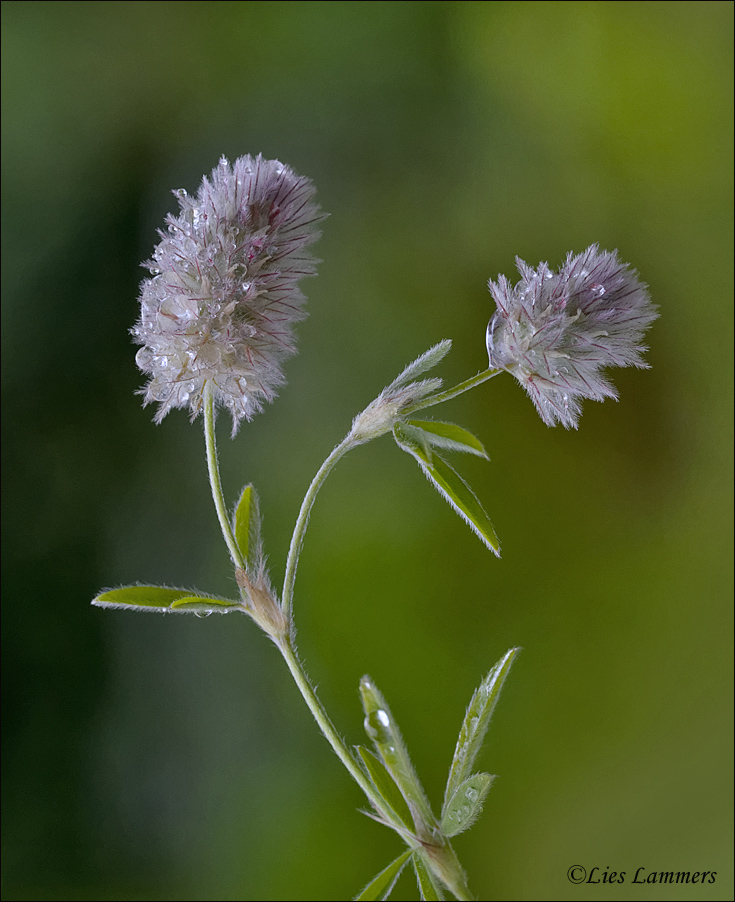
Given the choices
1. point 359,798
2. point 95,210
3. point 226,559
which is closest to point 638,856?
point 359,798

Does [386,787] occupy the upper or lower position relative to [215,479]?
lower

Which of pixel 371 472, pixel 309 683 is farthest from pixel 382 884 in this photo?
pixel 371 472

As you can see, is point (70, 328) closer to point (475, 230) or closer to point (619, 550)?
point (475, 230)

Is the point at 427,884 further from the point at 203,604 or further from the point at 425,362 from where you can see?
the point at 425,362

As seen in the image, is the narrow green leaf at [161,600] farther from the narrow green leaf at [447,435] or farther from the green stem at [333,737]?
the narrow green leaf at [447,435]

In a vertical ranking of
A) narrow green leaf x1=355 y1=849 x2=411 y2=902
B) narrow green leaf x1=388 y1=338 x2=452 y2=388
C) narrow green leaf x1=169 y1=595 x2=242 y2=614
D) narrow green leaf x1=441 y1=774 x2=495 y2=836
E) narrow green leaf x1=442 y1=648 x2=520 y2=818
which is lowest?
narrow green leaf x1=355 y1=849 x2=411 y2=902

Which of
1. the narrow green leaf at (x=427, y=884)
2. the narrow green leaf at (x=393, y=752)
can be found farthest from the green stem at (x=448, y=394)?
the narrow green leaf at (x=427, y=884)

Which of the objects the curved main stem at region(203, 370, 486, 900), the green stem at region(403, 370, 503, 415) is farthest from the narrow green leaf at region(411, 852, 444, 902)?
the green stem at region(403, 370, 503, 415)

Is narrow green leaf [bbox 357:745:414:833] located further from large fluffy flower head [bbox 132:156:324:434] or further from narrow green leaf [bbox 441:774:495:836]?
large fluffy flower head [bbox 132:156:324:434]
